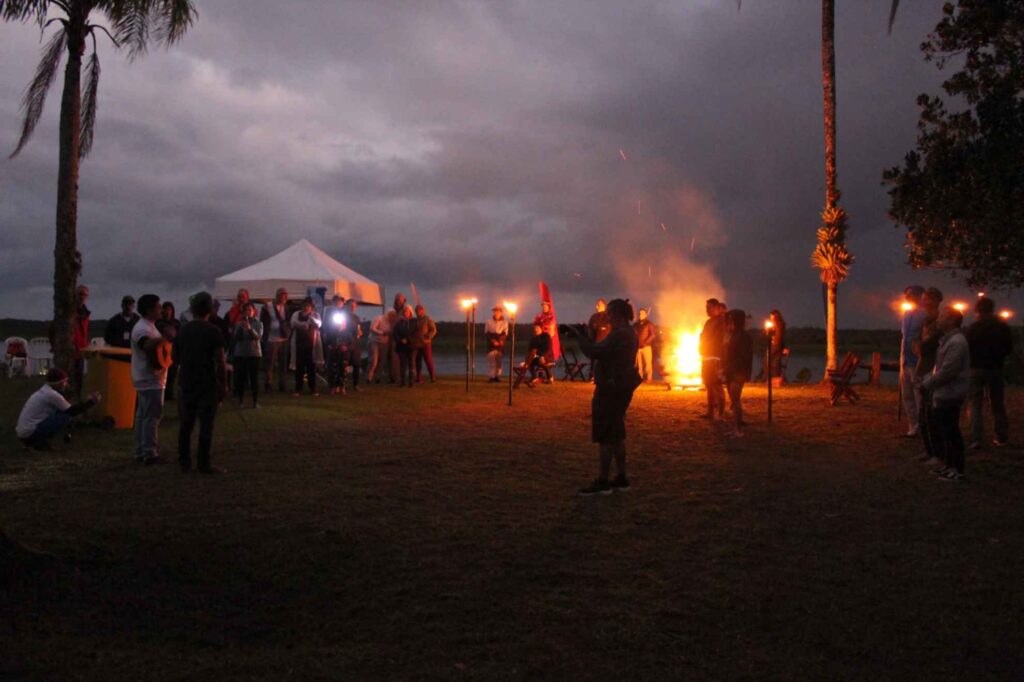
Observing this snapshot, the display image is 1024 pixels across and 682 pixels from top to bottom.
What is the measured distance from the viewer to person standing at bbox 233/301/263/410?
1367 cm

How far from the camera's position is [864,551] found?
6023 mm

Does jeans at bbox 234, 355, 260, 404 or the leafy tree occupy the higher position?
the leafy tree

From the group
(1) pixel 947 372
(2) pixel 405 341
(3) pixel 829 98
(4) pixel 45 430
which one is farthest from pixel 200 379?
(3) pixel 829 98

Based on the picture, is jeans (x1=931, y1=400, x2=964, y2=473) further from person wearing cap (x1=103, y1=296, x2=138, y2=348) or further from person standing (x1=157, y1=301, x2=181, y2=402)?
person wearing cap (x1=103, y1=296, x2=138, y2=348)

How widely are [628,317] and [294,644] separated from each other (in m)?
4.56

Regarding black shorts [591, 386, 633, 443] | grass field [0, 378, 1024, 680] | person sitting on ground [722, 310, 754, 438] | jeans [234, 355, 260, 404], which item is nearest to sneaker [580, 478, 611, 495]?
grass field [0, 378, 1024, 680]

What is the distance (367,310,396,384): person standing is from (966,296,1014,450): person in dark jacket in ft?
42.8

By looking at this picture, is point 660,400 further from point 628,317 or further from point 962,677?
point 962,677

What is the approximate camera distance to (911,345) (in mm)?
10320

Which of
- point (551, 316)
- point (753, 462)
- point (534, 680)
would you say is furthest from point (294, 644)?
point (551, 316)

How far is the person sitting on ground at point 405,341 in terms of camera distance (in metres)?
19.5

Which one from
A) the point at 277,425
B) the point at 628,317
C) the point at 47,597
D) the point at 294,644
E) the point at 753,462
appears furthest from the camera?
the point at 277,425

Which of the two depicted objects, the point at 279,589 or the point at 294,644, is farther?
the point at 279,589

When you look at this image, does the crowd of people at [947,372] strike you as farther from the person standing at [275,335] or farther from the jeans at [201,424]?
the person standing at [275,335]
